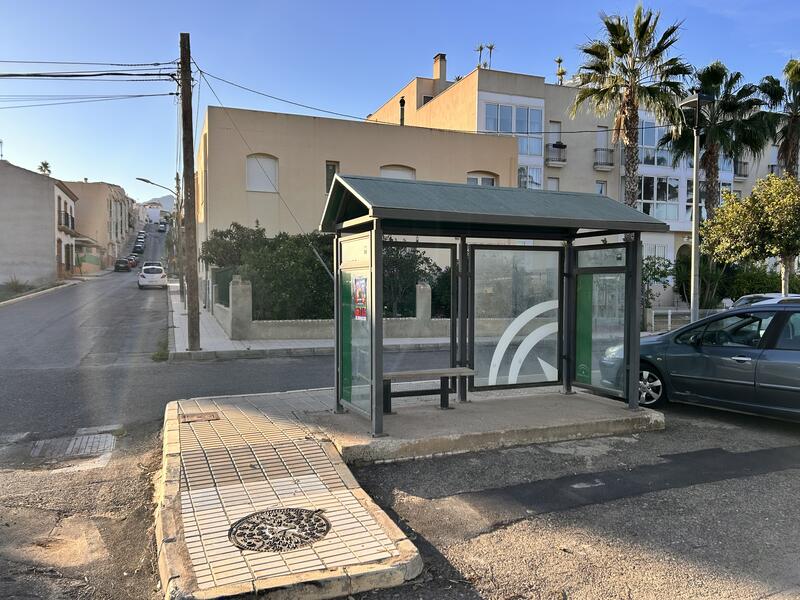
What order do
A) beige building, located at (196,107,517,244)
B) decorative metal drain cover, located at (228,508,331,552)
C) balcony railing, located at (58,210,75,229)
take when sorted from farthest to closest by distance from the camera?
balcony railing, located at (58,210,75,229) < beige building, located at (196,107,517,244) < decorative metal drain cover, located at (228,508,331,552)

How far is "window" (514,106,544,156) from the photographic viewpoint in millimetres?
30719

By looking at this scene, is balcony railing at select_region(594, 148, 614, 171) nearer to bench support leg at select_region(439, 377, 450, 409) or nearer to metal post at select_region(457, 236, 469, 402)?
metal post at select_region(457, 236, 469, 402)

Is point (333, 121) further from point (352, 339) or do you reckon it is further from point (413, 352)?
point (352, 339)

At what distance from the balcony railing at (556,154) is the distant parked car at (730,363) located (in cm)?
2565

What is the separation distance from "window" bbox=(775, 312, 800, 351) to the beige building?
21042 millimetres

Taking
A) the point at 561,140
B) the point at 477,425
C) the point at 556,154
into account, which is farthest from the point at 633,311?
the point at 561,140

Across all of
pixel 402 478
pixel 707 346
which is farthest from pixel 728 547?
pixel 707 346

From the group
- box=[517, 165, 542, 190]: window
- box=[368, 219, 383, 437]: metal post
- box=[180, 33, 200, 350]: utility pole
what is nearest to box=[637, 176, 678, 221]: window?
box=[517, 165, 542, 190]: window

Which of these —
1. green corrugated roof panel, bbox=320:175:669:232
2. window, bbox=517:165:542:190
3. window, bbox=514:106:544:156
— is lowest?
green corrugated roof panel, bbox=320:175:669:232

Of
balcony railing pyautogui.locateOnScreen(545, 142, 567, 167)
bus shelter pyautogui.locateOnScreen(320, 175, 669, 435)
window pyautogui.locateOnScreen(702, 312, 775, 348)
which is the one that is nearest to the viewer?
bus shelter pyautogui.locateOnScreen(320, 175, 669, 435)

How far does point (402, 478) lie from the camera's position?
16.8 feet

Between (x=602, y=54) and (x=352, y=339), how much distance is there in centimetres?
1748

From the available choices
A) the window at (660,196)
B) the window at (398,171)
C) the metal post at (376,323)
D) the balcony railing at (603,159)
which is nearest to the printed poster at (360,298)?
the metal post at (376,323)

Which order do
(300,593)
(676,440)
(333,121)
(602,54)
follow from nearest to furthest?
(300,593) → (676,440) → (602,54) → (333,121)
